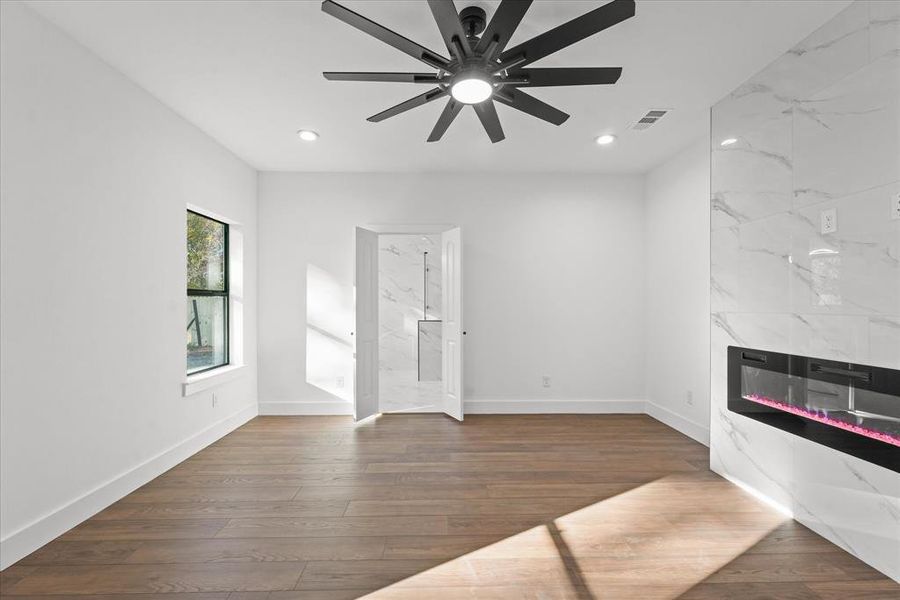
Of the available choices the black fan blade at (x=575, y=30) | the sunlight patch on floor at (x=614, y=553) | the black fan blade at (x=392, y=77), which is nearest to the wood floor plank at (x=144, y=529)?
the sunlight patch on floor at (x=614, y=553)

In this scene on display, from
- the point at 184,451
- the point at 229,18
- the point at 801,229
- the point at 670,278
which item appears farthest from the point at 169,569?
the point at 670,278

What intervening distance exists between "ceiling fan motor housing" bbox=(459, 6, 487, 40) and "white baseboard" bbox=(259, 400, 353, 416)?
387 centimetres

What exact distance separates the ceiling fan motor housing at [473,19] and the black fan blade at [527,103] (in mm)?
302

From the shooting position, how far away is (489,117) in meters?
2.56

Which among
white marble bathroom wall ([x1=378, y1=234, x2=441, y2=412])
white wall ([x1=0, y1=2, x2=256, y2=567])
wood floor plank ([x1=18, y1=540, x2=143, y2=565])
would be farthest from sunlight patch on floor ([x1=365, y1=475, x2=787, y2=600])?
white marble bathroom wall ([x1=378, y1=234, x2=441, y2=412])

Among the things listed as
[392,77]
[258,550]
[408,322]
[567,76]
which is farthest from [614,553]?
[408,322]

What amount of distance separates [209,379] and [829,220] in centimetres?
446

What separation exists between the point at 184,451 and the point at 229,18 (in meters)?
3.04

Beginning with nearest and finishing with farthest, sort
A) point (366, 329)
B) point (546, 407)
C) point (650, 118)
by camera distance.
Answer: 1. point (650, 118)
2. point (366, 329)
3. point (546, 407)

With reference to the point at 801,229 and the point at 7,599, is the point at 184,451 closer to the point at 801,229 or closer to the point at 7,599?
the point at 7,599

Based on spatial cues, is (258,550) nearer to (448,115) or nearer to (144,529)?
(144,529)

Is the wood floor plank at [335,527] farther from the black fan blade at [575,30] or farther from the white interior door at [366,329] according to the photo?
the black fan blade at [575,30]

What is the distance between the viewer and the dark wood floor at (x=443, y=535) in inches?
76.9

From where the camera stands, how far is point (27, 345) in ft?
7.14
